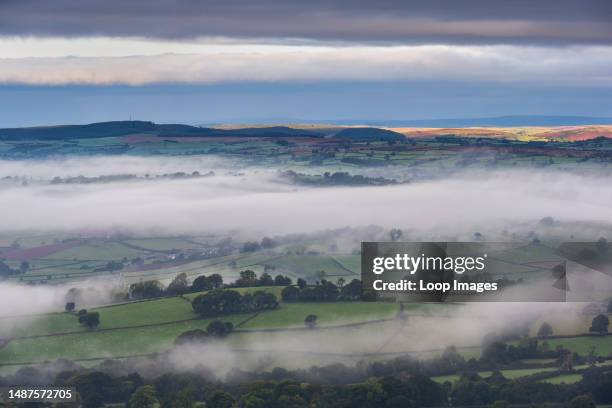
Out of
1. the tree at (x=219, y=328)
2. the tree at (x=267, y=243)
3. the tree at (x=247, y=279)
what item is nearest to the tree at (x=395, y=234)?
the tree at (x=267, y=243)

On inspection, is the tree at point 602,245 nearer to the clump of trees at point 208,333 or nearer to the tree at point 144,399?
the clump of trees at point 208,333

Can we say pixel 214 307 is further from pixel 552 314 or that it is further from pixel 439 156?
pixel 439 156

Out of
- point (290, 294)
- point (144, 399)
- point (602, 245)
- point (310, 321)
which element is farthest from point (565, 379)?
point (602, 245)

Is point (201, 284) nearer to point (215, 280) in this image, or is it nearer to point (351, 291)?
point (215, 280)

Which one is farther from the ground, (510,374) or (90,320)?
(90,320)

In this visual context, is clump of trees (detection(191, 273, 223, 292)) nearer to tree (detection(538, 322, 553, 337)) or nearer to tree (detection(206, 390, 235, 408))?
tree (detection(538, 322, 553, 337))

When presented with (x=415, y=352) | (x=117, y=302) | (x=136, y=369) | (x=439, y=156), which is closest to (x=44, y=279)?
(x=117, y=302)

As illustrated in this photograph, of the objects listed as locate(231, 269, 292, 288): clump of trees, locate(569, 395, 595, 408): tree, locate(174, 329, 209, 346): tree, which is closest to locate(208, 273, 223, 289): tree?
locate(231, 269, 292, 288): clump of trees
